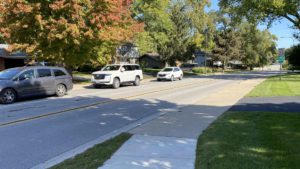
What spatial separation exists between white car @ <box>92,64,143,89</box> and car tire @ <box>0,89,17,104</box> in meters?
9.47

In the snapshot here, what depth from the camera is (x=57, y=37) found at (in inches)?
906

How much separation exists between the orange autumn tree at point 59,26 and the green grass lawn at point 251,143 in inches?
632

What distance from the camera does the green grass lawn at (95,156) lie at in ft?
19.3

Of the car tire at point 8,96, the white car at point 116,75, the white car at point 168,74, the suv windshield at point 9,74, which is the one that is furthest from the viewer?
the white car at point 168,74

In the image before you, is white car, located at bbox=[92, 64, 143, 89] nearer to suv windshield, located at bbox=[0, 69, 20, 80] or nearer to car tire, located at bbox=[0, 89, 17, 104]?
suv windshield, located at bbox=[0, 69, 20, 80]

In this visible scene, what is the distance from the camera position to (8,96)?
15523 mm

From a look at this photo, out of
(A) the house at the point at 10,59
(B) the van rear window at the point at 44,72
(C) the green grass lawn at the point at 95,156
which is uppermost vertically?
(A) the house at the point at 10,59

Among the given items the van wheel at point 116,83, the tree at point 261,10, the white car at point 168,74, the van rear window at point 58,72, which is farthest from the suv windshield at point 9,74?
the tree at point 261,10

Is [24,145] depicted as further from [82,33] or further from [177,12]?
[177,12]

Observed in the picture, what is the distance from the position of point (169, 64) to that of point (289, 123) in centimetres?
4865

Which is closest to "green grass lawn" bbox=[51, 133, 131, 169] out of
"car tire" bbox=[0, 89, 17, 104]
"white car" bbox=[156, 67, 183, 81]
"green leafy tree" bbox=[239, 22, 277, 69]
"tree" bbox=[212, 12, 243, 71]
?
"car tire" bbox=[0, 89, 17, 104]

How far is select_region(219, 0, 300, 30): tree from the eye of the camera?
3534cm

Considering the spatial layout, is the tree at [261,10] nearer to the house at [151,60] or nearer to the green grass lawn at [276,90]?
the green grass lawn at [276,90]

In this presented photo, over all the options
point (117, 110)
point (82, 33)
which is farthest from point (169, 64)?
point (117, 110)
